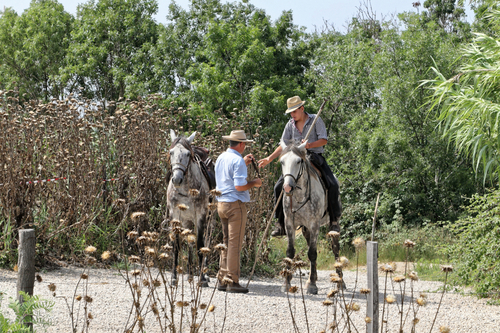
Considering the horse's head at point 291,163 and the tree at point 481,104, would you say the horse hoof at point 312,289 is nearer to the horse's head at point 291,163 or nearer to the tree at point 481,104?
the horse's head at point 291,163

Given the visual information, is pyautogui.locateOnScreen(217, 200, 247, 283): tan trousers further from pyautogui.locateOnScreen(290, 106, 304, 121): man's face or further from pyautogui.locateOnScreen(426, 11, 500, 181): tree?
pyautogui.locateOnScreen(426, 11, 500, 181): tree

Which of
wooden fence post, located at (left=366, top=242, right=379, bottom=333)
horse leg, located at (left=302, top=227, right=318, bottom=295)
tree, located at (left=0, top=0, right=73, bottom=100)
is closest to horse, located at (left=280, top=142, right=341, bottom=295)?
horse leg, located at (left=302, top=227, right=318, bottom=295)

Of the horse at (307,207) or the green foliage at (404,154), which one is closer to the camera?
the horse at (307,207)

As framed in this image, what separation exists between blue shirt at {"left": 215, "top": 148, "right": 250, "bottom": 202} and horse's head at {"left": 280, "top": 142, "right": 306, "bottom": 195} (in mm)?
581

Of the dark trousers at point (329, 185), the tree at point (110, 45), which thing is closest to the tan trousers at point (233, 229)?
the dark trousers at point (329, 185)

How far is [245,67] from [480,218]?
17.6 meters

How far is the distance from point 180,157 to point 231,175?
944 millimetres

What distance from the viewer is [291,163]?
23.5ft

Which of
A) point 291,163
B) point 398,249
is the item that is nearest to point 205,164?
point 291,163

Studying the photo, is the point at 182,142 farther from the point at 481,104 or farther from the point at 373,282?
the point at 481,104

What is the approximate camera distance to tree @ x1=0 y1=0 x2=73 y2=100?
1385 inches

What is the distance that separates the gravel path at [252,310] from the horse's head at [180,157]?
1.60 metres

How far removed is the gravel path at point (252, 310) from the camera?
5480mm

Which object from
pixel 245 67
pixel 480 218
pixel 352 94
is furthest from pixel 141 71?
pixel 480 218
